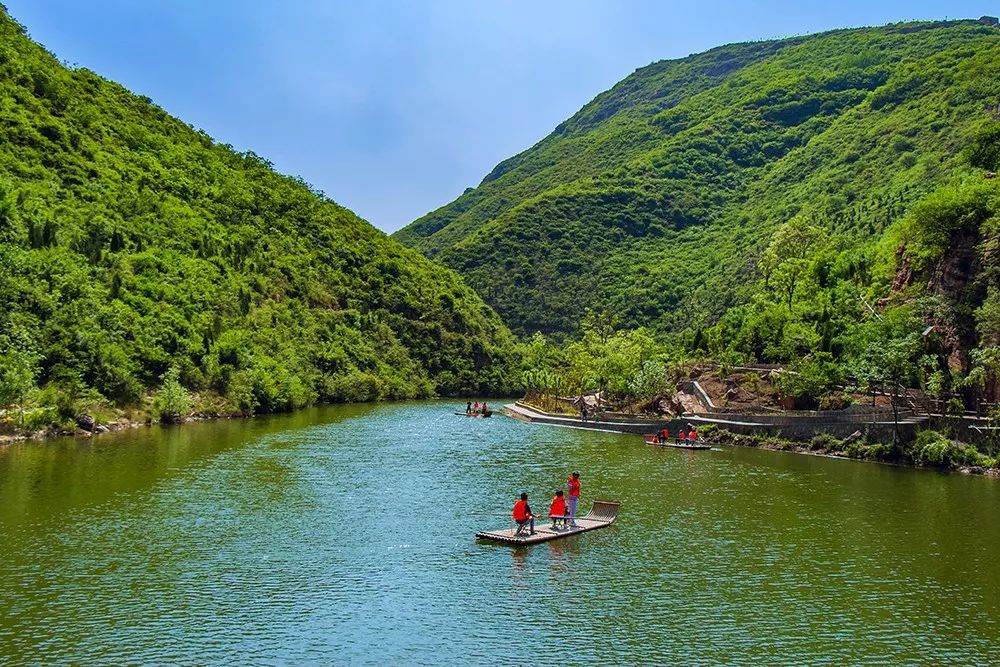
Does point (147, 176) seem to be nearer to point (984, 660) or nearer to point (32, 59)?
point (32, 59)

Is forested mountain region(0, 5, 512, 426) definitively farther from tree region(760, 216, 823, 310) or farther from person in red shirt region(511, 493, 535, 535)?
tree region(760, 216, 823, 310)

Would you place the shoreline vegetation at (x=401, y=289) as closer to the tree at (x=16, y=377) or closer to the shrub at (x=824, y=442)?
the tree at (x=16, y=377)

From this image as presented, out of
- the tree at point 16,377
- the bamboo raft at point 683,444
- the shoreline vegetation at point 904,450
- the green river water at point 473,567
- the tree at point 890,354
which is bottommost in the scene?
the green river water at point 473,567

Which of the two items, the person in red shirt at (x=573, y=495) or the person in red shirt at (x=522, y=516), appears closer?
the person in red shirt at (x=522, y=516)

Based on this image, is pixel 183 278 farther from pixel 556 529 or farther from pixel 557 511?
pixel 556 529

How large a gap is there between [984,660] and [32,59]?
135 m

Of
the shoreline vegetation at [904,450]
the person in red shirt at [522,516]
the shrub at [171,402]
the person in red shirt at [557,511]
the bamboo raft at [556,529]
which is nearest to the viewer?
the bamboo raft at [556,529]

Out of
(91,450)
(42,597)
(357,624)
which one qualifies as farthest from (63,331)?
(357,624)

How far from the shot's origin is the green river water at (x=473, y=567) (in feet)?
68.2

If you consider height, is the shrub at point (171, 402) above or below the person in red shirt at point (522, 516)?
above

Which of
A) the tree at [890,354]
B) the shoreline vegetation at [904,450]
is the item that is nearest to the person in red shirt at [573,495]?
the shoreline vegetation at [904,450]

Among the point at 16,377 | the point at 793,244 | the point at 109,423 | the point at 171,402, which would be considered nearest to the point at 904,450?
the point at 793,244

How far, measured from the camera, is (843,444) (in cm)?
5925

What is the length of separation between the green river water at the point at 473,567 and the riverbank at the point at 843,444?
3482mm
